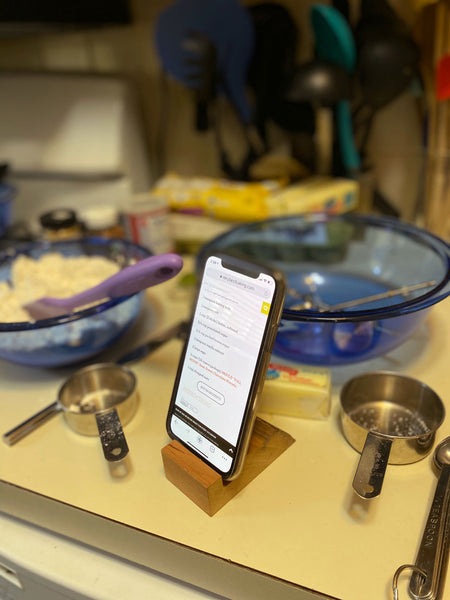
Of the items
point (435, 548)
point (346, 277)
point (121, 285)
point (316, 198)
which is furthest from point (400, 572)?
point (316, 198)

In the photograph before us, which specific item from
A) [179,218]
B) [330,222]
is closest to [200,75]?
[179,218]

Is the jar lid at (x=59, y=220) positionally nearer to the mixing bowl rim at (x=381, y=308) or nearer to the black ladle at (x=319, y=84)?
the mixing bowl rim at (x=381, y=308)

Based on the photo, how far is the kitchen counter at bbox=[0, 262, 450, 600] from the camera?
38 centimetres

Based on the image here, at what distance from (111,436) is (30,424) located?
0.41ft

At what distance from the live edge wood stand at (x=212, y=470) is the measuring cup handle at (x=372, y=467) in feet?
0.27

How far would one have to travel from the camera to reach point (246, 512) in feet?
1.38

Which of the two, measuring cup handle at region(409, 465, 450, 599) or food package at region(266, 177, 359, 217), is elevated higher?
food package at region(266, 177, 359, 217)

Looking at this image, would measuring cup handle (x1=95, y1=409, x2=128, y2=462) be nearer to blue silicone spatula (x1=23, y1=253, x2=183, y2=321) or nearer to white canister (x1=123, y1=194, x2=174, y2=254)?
blue silicone spatula (x1=23, y1=253, x2=183, y2=321)

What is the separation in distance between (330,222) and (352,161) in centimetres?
15

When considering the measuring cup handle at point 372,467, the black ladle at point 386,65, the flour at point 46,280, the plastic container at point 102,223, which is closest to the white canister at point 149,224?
the plastic container at point 102,223

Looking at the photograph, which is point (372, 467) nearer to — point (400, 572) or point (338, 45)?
point (400, 572)

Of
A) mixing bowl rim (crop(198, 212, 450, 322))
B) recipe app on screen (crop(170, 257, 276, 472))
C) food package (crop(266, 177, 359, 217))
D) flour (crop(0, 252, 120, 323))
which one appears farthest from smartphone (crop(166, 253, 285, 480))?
food package (crop(266, 177, 359, 217))

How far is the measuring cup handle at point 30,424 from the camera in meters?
0.52

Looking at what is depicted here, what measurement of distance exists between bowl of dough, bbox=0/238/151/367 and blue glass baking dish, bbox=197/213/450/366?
0.13 meters
